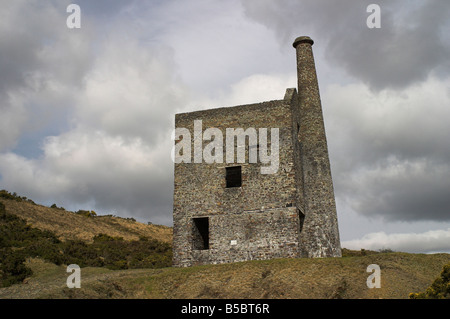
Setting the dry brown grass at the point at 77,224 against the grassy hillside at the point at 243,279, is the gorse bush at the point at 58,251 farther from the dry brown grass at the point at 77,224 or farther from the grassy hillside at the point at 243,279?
the dry brown grass at the point at 77,224

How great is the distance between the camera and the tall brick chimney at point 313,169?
17203mm

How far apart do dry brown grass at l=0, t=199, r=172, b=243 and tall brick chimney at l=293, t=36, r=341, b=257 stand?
2131cm

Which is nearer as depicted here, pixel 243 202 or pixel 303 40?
pixel 243 202

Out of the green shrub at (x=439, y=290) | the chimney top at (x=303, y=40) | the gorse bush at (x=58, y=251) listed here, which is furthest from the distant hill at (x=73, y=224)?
the green shrub at (x=439, y=290)

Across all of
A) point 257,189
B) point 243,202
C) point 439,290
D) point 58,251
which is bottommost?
point 439,290

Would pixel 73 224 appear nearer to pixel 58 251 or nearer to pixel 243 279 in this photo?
pixel 58 251

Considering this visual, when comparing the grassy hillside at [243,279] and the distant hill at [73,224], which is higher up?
the distant hill at [73,224]

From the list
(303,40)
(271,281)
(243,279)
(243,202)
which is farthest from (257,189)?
(303,40)

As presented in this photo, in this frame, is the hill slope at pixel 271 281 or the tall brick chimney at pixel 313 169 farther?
the tall brick chimney at pixel 313 169

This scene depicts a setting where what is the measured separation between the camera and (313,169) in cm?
1830

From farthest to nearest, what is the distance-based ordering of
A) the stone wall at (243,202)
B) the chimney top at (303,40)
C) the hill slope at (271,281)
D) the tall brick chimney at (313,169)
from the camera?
the chimney top at (303,40), the tall brick chimney at (313,169), the stone wall at (243,202), the hill slope at (271,281)

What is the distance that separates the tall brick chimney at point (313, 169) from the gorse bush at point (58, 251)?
10140 millimetres

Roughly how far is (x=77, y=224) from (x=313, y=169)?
87.4 ft
